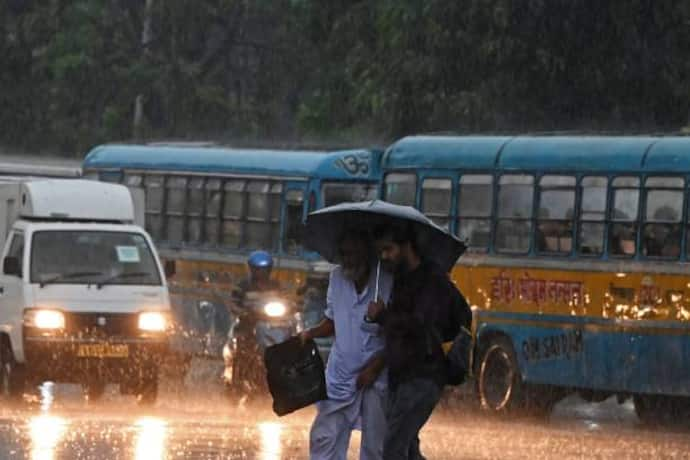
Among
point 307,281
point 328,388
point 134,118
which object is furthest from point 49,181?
point 134,118

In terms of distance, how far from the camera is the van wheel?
70.3 feet

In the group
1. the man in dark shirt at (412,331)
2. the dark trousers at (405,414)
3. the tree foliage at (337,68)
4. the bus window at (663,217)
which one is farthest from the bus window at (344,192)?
the dark trousers at (405,414)

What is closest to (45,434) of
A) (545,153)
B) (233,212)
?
(545,153)

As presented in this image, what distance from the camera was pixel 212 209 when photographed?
29578mm

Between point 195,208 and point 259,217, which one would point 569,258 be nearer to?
point 259,217

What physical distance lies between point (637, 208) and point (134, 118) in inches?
1286

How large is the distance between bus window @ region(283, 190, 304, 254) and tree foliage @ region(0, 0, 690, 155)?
4.21 metres

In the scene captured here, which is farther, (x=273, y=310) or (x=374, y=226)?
(x=273, y=310)

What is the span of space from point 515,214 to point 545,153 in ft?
2.32

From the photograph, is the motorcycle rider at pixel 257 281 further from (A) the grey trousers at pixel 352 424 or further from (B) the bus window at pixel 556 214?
(A) the grey trousers at pixel 352 424

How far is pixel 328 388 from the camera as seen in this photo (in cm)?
1070

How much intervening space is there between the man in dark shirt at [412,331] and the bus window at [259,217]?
17.5 m

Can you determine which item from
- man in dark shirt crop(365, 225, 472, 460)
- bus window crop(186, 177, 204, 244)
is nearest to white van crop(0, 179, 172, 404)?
bus window crop(186, 177, 204, 244)

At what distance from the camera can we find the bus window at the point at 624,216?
71.0 feet
